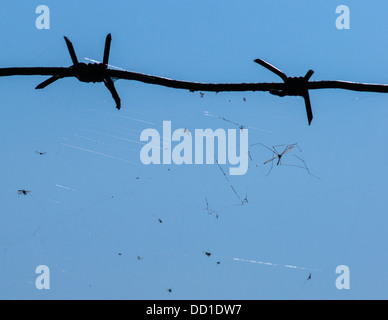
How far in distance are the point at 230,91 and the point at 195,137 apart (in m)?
1.07

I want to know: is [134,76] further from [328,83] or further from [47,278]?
[47,278]

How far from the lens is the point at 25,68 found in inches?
63.3

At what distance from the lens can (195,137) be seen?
2.65m

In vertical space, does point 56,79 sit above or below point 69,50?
below

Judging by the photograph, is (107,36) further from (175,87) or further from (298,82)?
(298,82)

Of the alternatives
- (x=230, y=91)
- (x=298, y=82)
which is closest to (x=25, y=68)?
(x=230, y=91)

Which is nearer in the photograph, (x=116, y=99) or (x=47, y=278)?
(x=116, y=99)

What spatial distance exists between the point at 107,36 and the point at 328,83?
2.61ft

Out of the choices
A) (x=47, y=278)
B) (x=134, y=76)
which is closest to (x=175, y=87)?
(x=134, y=76)
